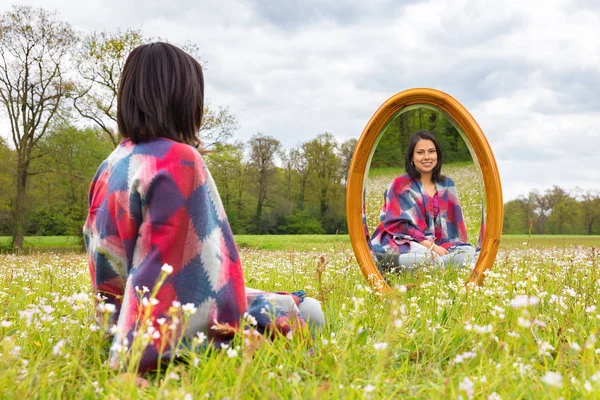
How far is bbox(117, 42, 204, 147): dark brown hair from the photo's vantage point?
9.77ft

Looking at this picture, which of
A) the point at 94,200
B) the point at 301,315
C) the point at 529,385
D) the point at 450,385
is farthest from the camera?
the point at 301,315

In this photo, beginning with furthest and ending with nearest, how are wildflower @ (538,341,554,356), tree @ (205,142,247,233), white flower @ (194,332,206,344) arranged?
tree @ (205,142,247,233)
wildflower @ (538,341,554,356)
white flower @ (194,332,206,344)

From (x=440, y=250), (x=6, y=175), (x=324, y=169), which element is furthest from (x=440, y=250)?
(x=6, y=175)

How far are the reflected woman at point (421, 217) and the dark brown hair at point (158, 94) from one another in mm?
3381

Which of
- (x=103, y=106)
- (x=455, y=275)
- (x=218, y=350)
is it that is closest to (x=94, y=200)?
(x=218, y=350)

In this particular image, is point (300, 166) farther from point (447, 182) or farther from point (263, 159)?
point (447, 182)

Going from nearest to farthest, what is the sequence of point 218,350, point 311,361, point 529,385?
point 529,385 < point 311,361 < point 218,350

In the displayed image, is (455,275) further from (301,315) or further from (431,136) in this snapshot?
(301,315)

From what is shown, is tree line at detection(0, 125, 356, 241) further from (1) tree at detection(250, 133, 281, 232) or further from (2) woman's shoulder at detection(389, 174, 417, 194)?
(2) woman's shoulder at detection(389, 174, 417, 194)

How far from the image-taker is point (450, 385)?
7.51 feet

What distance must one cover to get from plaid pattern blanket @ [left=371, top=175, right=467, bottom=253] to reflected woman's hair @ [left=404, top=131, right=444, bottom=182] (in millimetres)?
70

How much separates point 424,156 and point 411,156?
0.48ft

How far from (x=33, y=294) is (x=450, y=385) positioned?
15.3ft

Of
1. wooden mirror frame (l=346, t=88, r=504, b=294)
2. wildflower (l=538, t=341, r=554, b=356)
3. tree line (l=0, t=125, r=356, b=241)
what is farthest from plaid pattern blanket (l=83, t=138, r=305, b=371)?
tree line (l=0, t=125, r=356, b=241)
